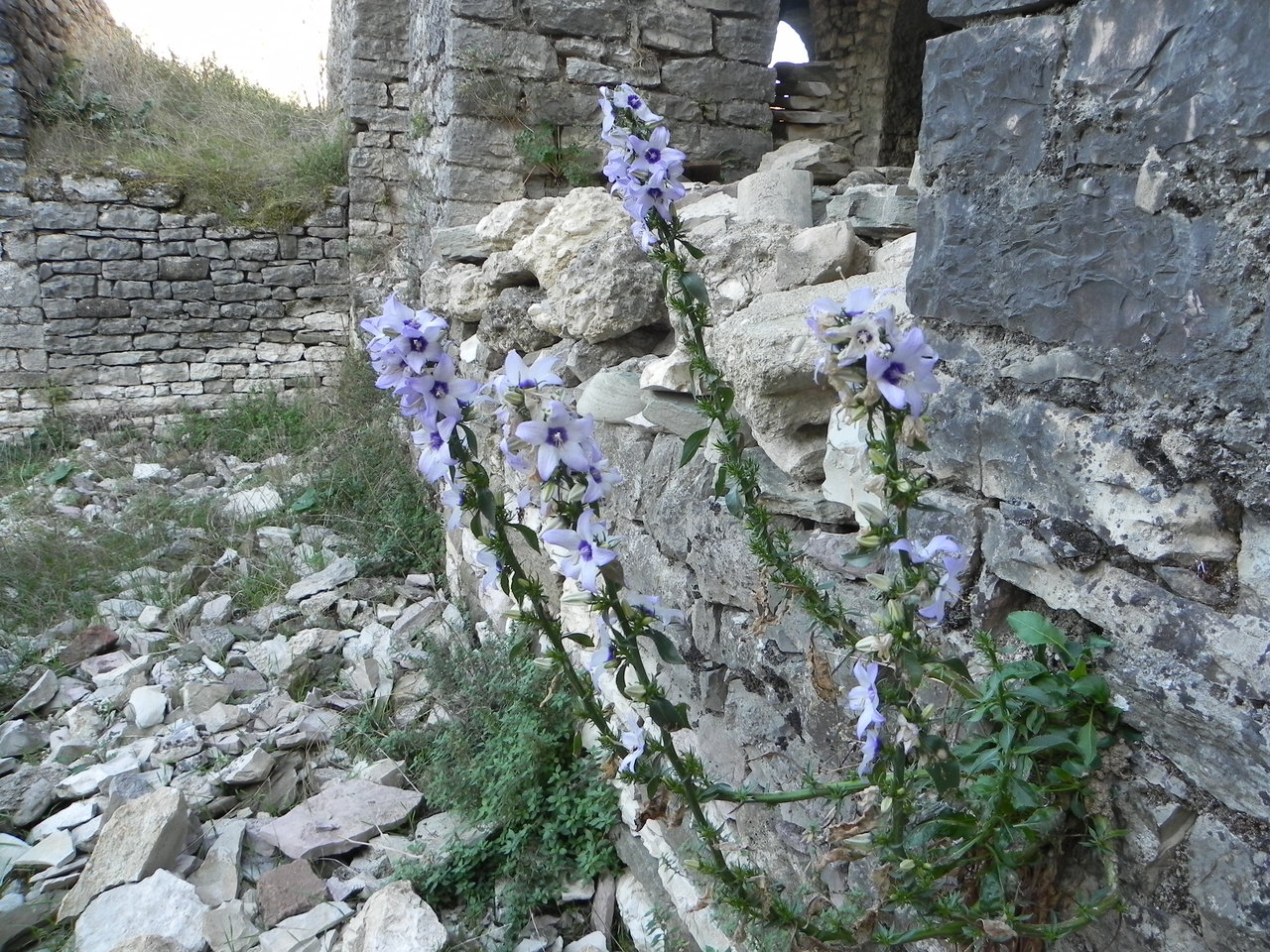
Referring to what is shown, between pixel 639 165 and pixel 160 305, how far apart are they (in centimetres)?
701

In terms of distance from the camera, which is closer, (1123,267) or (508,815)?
(1123,267)

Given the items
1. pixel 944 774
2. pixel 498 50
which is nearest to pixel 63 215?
pixel 498 50

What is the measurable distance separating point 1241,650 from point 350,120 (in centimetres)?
708

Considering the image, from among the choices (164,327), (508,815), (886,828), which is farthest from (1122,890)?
(164,327)

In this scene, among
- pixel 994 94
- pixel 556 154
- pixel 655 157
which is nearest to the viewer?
pixel 994 94

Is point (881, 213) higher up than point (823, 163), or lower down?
→ lower down

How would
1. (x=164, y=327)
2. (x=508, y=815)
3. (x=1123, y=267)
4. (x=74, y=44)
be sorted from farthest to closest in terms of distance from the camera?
(x=74, y=44), (x=164, y=327), (x=508, y=815), (x=1123, y=267)

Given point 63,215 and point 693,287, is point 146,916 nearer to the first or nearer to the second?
point 693,287

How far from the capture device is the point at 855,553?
1117 millimetres

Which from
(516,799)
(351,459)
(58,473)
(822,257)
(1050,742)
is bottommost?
(516,799)

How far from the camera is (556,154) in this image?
4633mm

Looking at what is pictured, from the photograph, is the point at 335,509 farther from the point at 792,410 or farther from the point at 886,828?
the point at 886,828

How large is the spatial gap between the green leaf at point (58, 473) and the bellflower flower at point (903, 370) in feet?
21.3

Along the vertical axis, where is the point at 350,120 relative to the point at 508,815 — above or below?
above
